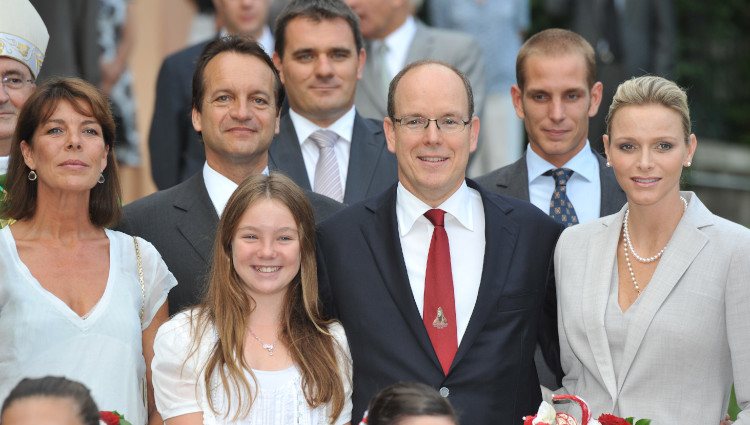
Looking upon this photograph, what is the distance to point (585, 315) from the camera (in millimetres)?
5617

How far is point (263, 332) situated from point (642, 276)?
1.46m

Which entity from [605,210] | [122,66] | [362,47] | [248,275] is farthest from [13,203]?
[122,66]

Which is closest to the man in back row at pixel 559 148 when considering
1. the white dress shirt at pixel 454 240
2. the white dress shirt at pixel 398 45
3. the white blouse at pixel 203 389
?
the white dress shirt at pixel 454 240

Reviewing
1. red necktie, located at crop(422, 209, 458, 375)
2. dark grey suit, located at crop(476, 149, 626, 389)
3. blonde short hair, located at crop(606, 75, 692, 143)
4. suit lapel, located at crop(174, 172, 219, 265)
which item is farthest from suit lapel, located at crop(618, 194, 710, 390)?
suit lapel, located at crop(174, 172, 219, 265)

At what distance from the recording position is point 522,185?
22.5 ft

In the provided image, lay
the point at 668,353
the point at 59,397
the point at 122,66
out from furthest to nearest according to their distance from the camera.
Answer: the point at 122,66 < the point at 668,353 < the point at 59,397

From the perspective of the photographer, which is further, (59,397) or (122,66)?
(122,66)

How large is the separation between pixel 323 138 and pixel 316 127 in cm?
7

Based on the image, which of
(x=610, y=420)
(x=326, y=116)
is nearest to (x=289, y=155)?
(x=326, y=116)

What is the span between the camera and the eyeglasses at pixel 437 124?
580cm

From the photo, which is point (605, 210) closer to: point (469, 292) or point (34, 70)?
point (469, 292)

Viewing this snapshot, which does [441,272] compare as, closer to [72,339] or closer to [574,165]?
[72,339]

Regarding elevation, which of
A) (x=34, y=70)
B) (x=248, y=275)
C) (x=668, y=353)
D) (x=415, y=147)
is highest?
(x=34, y=70)

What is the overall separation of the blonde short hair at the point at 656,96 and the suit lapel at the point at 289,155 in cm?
173
